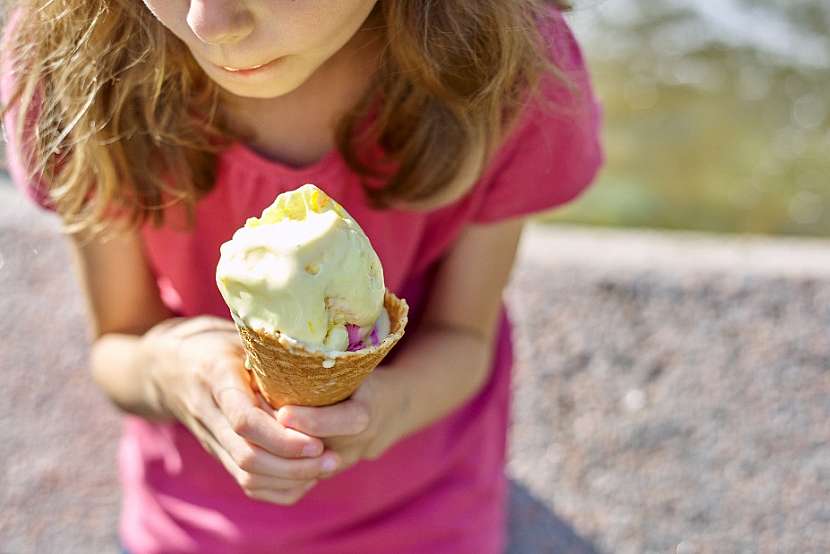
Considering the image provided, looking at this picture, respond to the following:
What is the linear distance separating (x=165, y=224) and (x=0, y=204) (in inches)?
54.9

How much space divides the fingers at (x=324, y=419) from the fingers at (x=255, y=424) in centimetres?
1

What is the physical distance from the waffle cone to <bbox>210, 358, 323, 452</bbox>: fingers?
4 cm

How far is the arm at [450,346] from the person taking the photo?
1716 millimetres

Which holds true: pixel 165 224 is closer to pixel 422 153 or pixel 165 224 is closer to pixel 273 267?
pixel 422 153

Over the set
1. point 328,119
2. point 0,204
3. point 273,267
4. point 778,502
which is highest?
point 273,267

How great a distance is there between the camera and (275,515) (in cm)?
198

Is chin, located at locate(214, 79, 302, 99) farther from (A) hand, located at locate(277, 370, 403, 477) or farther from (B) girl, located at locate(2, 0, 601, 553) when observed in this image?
(A) hand, located at locate(277, 370, 403, 477)

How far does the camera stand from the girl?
1.55 m

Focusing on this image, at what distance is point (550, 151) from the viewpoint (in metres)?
1.86

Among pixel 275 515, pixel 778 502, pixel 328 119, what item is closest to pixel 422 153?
pixel 328 119

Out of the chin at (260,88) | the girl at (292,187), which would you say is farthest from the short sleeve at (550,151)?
the chin at (260,88)

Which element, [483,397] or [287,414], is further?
[483,397]

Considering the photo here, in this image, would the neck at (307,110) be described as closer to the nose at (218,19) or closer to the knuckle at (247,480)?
the nose at (218,19)

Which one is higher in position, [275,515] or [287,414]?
[287,414]
